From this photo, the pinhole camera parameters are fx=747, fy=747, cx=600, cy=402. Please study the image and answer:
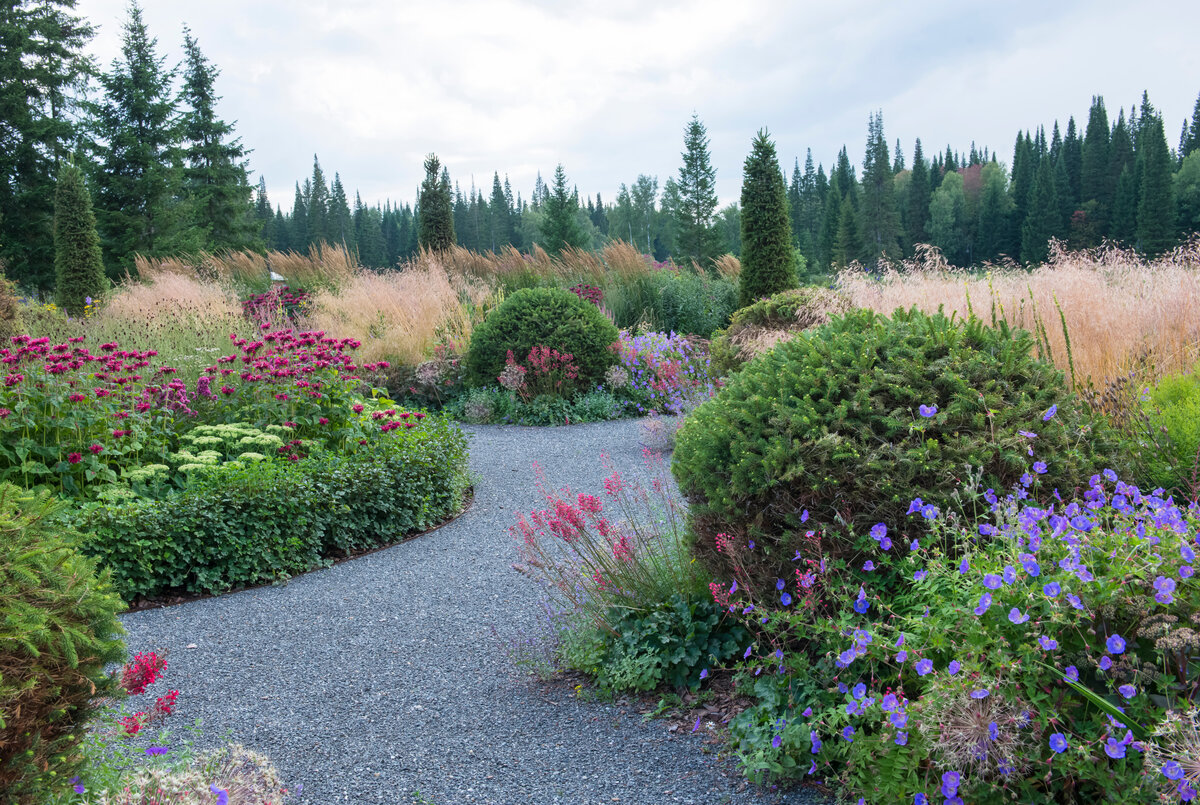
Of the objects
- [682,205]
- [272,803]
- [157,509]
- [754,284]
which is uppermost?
[682,205]

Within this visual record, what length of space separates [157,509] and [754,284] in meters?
10.1

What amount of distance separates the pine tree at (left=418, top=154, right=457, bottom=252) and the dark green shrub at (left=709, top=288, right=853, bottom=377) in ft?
32.2

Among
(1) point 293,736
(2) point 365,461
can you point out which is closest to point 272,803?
(1) point 293,736

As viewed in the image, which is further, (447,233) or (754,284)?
(447,233)

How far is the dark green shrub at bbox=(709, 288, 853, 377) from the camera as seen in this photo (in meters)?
7.59

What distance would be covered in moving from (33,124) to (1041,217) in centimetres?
4630

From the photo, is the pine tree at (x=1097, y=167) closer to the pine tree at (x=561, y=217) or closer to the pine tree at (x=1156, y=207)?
the pine tree at (x=1156, y=207)

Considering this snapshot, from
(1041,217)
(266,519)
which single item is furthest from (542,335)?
(1041,217)

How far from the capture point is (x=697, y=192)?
3347 cm

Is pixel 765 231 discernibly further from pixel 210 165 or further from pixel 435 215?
pixel 210 165

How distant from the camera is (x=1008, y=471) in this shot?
2396mm

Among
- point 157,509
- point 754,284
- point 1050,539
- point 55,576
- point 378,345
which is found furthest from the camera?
point 754,284

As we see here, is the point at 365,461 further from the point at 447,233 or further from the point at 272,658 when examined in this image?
the point at 447,233

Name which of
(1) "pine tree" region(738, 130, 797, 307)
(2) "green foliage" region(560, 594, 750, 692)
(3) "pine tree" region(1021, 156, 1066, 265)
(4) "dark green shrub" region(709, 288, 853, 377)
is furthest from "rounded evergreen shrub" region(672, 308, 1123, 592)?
(3) "pine tree" region(1021, 156, 1066, 265)
